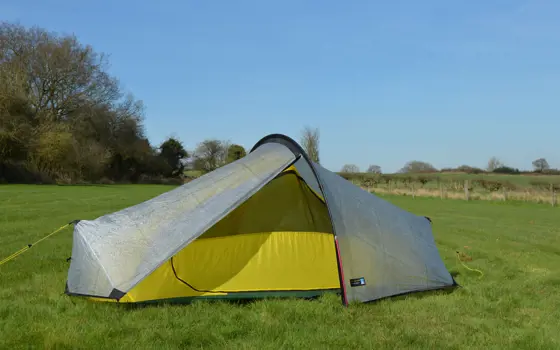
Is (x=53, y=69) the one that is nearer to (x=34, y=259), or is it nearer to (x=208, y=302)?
(x=34, y=259)

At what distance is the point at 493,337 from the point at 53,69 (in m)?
38.6

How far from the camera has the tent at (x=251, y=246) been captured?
4691 millimetres

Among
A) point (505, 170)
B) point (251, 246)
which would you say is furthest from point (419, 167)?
point (251, 246)

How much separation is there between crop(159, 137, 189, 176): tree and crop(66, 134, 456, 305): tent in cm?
4850

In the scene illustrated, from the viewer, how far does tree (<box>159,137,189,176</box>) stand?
53903 mm

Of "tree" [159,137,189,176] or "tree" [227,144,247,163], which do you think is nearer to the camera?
"tree" [227,144,247,163]

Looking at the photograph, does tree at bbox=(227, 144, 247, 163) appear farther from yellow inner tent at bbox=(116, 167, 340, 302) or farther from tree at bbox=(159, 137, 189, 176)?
yellow inner tent at bbox=(116, 167, 340, 302)

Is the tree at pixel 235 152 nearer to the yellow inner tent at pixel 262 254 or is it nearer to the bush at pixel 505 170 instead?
the bush at pixel 505 170

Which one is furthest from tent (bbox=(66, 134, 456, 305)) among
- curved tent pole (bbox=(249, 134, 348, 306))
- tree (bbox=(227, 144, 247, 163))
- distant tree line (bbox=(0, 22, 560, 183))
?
tree (bbox=(227, 144, 247, 163))

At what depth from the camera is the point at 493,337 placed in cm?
408

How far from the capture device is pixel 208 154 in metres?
61.5

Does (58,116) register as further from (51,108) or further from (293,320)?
(293,320)

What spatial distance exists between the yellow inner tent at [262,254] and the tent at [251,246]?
0.05 feet

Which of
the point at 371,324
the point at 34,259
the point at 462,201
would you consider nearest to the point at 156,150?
the point at 462,201
